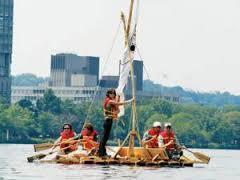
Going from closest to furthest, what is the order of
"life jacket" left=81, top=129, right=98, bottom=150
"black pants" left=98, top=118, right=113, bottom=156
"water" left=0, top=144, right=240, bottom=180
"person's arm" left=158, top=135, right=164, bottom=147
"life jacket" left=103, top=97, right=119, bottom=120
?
"water" left=0, top=144, right=240, bottom=180 < "black pants" left=98, top=118, right=113, bottom=156 < "life jacket" left=103, top=97, right=119, bottom=120 < "life jacket" left=81, top=129, right=98, bottom=150 < "person's arm" left=158, top=135, right=164, bottom=147

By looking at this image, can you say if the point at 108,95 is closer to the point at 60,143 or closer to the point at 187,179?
the point at 60,143

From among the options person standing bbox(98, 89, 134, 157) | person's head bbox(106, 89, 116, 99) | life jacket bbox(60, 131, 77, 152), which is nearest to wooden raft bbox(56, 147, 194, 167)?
person standing bbox(98, 89, 134, 157)

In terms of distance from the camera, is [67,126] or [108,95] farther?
[67,126]

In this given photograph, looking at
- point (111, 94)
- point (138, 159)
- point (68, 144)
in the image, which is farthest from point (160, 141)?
point (68, 144)

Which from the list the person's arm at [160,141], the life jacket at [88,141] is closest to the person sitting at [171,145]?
the person's arm at [160,141]

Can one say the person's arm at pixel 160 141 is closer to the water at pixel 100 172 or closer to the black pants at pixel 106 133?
the water at pixel 100 172

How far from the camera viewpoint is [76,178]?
55.5 metres

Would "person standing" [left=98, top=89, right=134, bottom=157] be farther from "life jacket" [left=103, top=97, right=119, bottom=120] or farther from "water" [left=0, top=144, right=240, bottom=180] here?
"water" [left=0, top=144, right=240, bottom=180]

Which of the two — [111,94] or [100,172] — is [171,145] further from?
[100,172]

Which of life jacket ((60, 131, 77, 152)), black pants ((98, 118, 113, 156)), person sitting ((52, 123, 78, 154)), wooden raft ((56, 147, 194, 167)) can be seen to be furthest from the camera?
life jacket ((60, 131, 77, 152))

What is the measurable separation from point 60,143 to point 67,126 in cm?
209

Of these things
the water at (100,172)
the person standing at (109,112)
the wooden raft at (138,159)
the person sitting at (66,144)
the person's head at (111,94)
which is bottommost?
the water at (100,172)

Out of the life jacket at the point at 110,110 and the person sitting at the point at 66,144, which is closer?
the life jacket at the point at 110,110

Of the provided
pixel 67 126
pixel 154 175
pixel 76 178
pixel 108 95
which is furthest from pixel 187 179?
pixel 67 126
